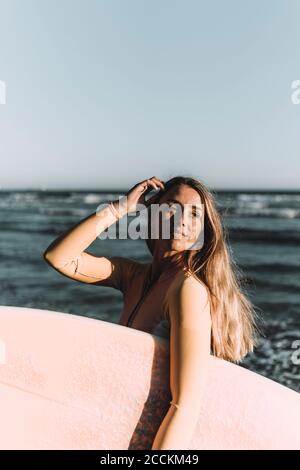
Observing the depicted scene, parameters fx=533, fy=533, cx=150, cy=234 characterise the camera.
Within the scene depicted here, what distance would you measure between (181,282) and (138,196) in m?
0.38

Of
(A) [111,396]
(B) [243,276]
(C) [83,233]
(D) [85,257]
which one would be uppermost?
(C) [83,233]

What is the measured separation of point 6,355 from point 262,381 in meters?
0.77

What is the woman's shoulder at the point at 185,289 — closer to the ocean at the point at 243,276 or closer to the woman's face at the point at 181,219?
the woman's face at the point at 181,219

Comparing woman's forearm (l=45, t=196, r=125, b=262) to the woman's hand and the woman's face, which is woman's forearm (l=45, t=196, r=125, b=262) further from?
the woman's face

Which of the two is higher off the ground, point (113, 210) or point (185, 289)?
point (113, 210)

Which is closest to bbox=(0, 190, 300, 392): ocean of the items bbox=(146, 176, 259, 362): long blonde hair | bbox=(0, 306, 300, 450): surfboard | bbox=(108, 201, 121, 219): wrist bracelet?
bbox=(146, 176, 259, 362): long blonde hair

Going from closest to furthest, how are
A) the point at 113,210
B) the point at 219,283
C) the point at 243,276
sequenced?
the point at 219,283 → the point at 113,210 → the point at 243,276

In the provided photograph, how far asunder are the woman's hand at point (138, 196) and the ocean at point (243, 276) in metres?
0.19

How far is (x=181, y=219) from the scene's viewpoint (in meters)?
1.46

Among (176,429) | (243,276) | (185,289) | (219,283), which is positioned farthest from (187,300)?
(243,276)

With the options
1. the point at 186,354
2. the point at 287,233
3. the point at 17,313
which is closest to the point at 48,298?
the point at 17,313

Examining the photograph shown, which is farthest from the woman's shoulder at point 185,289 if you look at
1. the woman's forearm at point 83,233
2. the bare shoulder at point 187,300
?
the woman's forearm at point 83,233

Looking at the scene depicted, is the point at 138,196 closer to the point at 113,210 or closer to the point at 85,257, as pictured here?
the point at 113,210

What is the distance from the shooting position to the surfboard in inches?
56.2
